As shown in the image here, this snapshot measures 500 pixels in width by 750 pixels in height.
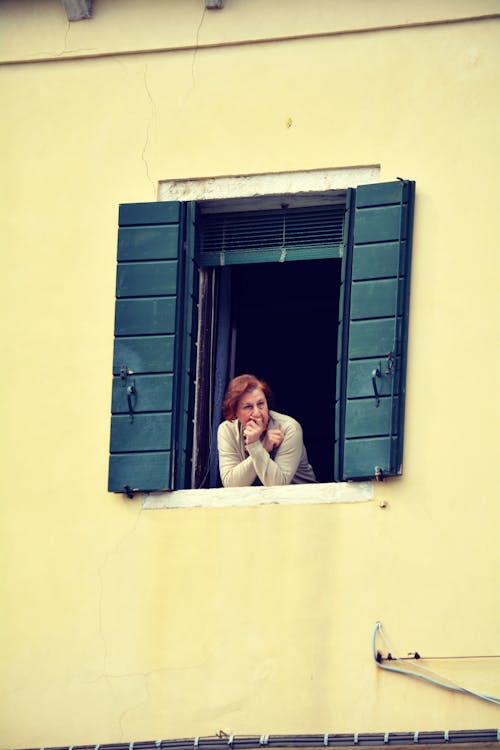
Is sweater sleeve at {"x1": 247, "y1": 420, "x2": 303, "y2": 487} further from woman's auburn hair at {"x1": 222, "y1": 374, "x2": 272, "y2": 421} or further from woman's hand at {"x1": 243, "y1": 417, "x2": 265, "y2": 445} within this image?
woman's auburn hair at {"x1": 222, "y1": 374, "x2": 272, "y2": 421}

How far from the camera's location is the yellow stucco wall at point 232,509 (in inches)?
404

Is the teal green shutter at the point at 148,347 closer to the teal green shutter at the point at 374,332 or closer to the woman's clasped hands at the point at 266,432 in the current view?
the woman's clasped hands at the point at 266,432

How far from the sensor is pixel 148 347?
10852 mm

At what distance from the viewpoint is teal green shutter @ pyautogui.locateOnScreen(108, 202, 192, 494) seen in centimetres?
1070

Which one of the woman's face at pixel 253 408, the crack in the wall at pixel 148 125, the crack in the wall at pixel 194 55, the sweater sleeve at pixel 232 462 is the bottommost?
the sweater sleeve at pixel 232 462

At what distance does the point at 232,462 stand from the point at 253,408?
10.9 inches

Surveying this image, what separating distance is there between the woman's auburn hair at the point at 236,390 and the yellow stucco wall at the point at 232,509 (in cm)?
57

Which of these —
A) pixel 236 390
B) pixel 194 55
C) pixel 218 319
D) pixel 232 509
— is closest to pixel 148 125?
pixel 194 55

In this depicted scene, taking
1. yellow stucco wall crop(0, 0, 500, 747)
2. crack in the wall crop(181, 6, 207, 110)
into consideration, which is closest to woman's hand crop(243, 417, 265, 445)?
yellow stucco wall crop(0, 0, 500, 747)

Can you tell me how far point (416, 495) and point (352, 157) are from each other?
62.8 inches

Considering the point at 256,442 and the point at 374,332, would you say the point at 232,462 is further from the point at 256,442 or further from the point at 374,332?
the point at 374,332

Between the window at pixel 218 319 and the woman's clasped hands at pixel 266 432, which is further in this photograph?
the woman's clasped hands at pixel 266 432

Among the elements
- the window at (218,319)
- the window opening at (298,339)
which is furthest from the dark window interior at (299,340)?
the window at (218,319)

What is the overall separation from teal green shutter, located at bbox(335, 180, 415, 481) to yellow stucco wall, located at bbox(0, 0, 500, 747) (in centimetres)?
9
